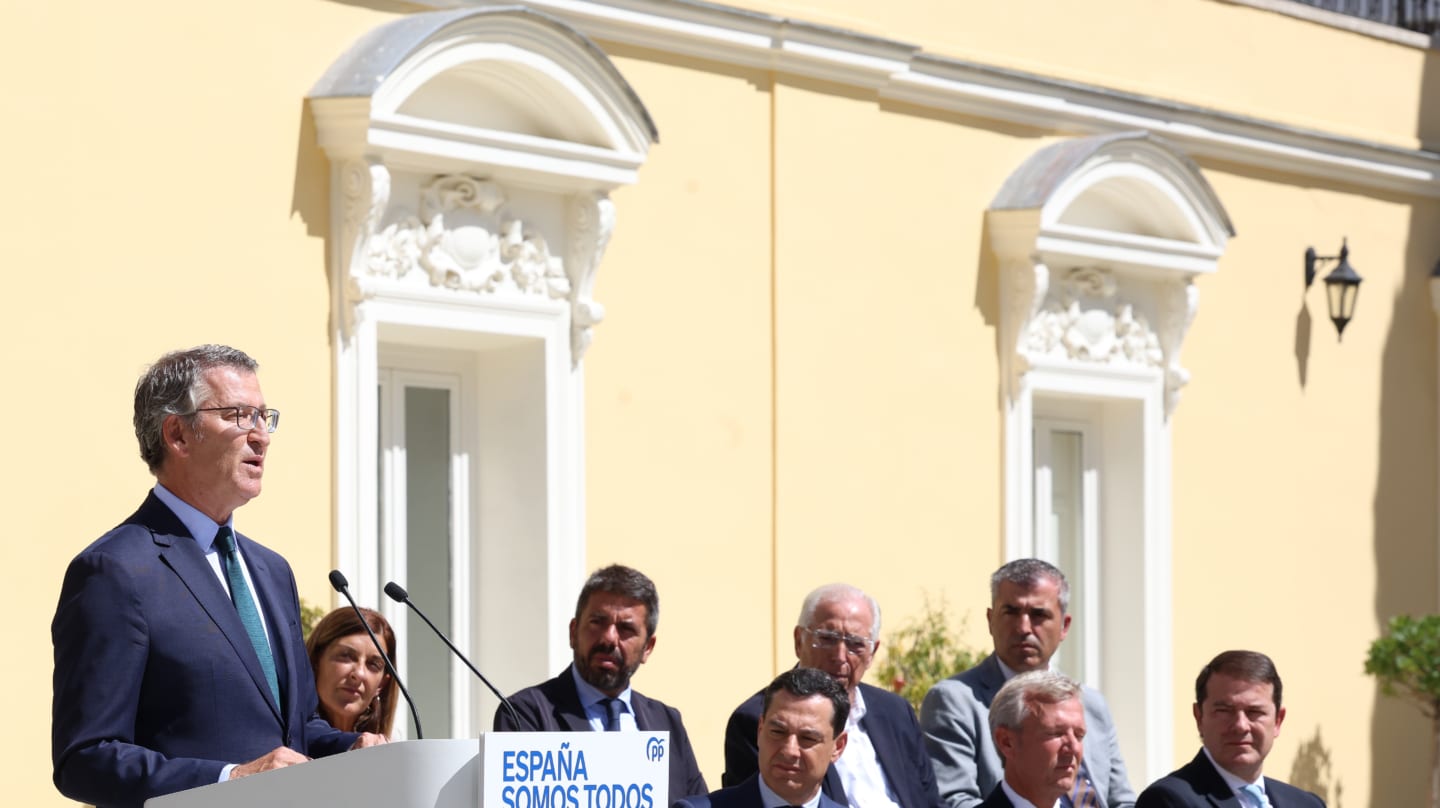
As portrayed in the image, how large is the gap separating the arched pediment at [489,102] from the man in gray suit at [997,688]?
220cm

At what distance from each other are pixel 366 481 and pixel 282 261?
2.53 ft

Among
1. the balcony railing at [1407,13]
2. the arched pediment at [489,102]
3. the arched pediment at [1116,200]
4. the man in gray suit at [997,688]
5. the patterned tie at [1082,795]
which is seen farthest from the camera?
the balcony railing at [1407,13]

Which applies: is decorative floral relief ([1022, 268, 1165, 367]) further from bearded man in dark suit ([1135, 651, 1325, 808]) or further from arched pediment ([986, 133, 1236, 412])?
bearded man in dark suit ([1135, 651, 1325, 808])

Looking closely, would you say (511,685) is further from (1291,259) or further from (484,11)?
(1291,259)

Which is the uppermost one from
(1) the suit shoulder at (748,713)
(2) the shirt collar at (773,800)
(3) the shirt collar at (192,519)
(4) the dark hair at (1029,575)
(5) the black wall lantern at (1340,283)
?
(5) the black wall lantern at (1340,283)

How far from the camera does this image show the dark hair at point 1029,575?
22.5 feet

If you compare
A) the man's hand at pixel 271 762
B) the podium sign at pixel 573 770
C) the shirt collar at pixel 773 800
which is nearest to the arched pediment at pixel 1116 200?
the shirt collar at pixel 773 800

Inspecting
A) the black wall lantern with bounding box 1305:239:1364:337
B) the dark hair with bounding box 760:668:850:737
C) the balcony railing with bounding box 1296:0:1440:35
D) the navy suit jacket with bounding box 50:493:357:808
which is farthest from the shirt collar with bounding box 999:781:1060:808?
the balcony railing with bounding box 1296:0:1440:35

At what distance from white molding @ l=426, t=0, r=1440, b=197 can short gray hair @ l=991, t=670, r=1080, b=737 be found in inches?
132

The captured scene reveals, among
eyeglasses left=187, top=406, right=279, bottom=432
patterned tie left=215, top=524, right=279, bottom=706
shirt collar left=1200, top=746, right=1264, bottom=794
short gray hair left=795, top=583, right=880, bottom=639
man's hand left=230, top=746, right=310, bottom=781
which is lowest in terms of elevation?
shirt collar left=1200, top=746, right=1264, bottom=794

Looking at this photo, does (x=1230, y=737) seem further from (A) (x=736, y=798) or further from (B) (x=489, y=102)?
(B) (x=489, y=102)

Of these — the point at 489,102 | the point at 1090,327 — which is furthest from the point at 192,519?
the point at 1090,327

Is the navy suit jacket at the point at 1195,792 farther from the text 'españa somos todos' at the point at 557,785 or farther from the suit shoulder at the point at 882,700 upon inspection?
the text 'españa somos todos' at the point at 557,785

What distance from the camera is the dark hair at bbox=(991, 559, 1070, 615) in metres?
6.85
